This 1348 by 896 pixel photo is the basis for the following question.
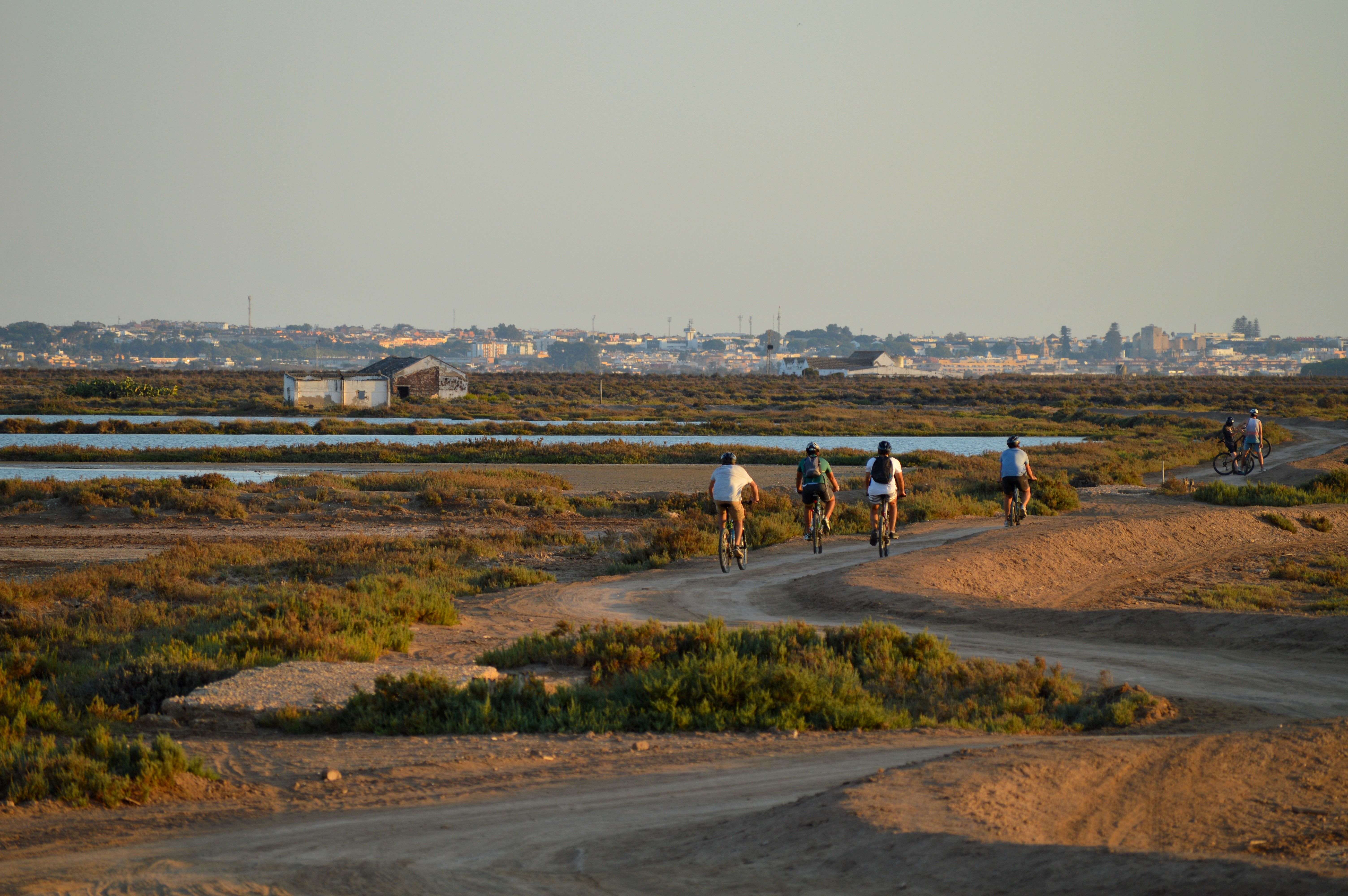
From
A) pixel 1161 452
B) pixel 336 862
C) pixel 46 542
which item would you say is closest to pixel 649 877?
pixel 336 862

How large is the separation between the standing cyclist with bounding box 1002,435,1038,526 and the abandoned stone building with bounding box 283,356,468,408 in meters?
66.5

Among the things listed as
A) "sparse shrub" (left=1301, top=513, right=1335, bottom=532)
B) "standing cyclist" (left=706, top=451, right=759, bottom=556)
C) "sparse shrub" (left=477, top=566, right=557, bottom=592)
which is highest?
"standing cyclist" (left=706, top=451, right=759, bottom=556)

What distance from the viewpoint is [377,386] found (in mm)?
84750

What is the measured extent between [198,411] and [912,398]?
65.3m

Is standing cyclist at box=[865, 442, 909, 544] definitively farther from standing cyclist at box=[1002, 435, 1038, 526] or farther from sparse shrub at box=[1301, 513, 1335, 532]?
sparse shrub at box=[1301, 513, 1335, 532]

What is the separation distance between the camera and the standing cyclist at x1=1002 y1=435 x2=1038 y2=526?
22016 millimetres

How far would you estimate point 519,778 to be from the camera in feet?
28.4

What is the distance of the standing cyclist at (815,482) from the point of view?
1955 centimetres

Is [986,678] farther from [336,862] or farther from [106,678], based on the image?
[106,678]

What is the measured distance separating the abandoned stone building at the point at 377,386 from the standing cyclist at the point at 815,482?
218ft

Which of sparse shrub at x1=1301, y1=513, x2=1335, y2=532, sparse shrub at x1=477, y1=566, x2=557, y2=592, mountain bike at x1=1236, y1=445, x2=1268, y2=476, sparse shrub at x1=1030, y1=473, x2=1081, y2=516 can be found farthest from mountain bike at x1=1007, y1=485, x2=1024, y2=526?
mountain bike at x1=1236, y1=445, x2=1268, y2=476

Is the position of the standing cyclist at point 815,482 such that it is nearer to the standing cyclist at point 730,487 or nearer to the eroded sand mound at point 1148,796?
the standing cyclist at point 730,487

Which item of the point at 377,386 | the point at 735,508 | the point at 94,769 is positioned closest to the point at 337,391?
the point at 377,386

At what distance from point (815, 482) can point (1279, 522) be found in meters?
12.6
